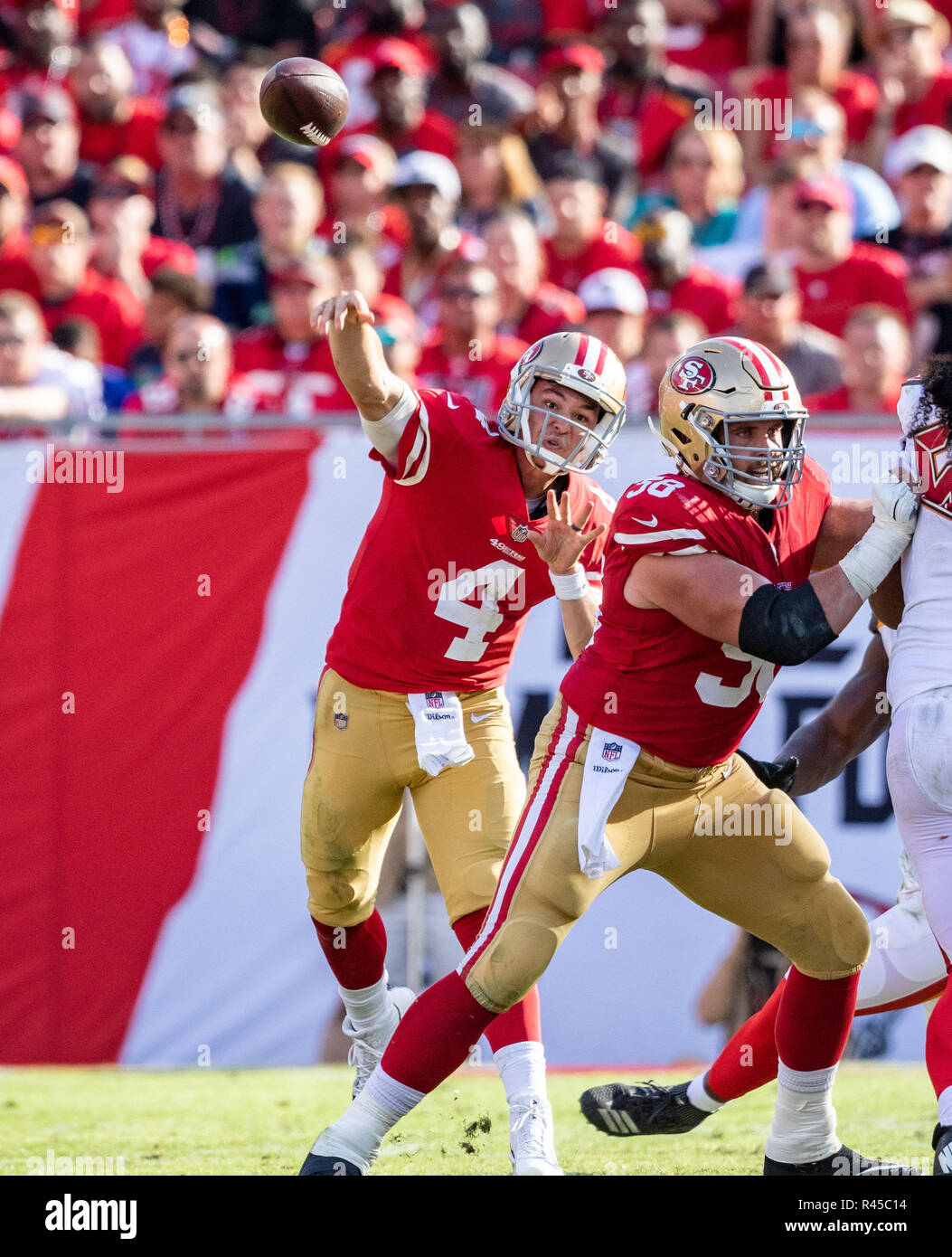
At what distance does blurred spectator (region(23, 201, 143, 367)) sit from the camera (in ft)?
25.8

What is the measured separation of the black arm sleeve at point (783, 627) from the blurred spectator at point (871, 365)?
2963mm

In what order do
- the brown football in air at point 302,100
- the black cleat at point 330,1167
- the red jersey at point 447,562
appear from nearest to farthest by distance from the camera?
Answer: the black cleat at point 330,1167 → the red jersey at point 447,562 → the brown football in air at point 302,100

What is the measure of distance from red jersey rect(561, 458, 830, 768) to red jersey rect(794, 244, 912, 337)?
3.81 metres

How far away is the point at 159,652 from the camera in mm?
5879

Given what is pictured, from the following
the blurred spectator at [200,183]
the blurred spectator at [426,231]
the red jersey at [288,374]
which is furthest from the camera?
the blurred spectator at [200,183]

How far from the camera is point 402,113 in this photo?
8875 millimetres

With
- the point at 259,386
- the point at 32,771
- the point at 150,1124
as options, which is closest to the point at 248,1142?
the point at 150,1124

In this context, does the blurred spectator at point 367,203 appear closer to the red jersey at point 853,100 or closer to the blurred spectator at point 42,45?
the red jersey at point 853,100

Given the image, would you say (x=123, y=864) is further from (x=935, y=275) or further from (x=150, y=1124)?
(x=935, y=275)

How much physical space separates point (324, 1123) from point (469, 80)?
6039mm

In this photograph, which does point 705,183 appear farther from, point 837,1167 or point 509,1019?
point 837,1167

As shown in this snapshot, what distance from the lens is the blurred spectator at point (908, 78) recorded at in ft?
27.5

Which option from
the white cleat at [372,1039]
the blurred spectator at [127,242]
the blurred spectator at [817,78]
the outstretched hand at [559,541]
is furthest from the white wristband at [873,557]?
the blurred spectator at [817,78]

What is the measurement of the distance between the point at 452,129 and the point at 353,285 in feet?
6.23
